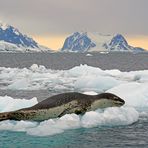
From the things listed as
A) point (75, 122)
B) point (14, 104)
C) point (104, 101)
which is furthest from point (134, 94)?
point (75, 122)

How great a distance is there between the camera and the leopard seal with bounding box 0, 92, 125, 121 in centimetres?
1282

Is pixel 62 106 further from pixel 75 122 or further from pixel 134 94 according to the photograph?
pixel 134 94

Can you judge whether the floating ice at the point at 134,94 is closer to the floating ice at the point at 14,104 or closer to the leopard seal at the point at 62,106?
the leopard seal at the point at 62,106

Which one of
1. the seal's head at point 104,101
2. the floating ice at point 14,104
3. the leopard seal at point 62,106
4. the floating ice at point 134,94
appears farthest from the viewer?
the floating ice at point 134,94

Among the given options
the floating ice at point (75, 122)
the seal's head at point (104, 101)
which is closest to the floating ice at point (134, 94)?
the seal's head at point (104, 101)

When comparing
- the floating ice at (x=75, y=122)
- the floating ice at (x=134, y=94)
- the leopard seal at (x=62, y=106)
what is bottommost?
the floating ice at (x=75, y=122)

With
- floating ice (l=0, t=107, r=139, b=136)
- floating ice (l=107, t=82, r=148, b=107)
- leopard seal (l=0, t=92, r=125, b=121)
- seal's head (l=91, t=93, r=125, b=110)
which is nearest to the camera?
floating ice (l=0, t=107, r=139, b=136)

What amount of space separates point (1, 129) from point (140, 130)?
4.16 m

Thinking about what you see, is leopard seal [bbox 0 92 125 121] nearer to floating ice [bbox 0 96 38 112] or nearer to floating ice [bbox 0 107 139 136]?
floating ice [bbox 0 107 139 136]

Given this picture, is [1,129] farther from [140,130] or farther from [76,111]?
[140,130]

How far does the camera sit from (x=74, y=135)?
11641mm

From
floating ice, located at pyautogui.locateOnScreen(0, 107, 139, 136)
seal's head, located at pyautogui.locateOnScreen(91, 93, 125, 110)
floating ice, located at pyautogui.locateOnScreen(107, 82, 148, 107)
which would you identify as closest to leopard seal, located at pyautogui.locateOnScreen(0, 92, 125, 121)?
seal's head, located at pyautogui.locateOnScreen(91, 93, 125, 110)

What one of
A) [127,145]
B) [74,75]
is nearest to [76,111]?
[127,145]

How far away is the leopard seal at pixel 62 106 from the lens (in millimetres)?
12820
